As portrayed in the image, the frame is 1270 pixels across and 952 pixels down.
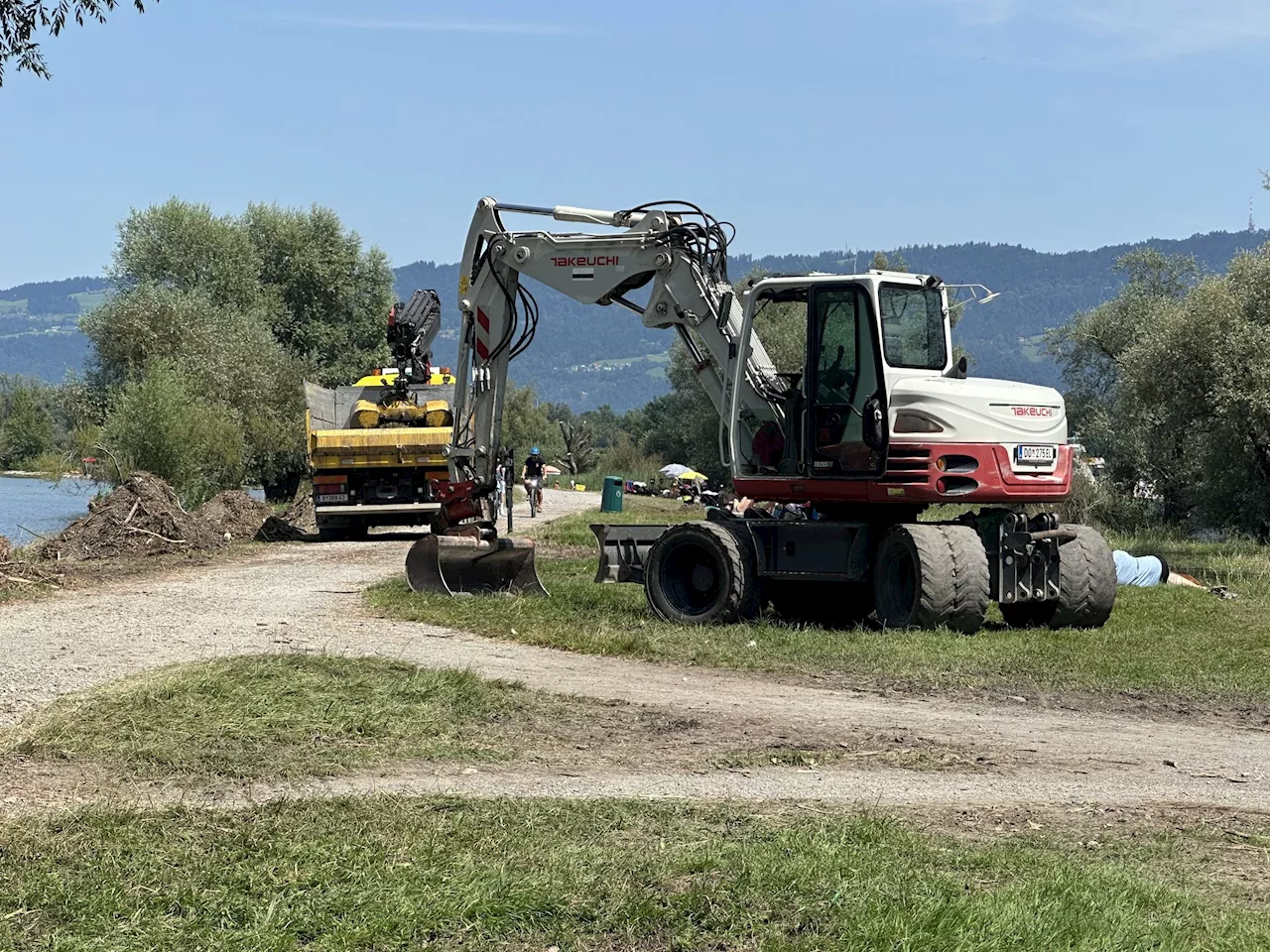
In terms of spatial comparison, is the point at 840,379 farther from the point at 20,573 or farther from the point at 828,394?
the point at 20,573

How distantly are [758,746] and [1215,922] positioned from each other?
385 cm

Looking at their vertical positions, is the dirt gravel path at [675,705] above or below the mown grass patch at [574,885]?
below

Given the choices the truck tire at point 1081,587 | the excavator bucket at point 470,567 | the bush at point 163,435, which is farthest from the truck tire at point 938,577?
Answer: the bush at point 163,435

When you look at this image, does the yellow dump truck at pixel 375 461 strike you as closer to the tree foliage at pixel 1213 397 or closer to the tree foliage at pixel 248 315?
the tree foliage at pixel 248 315

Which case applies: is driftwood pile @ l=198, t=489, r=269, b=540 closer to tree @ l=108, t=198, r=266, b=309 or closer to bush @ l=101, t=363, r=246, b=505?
bush @ l=101, t=363, r=246, b=505

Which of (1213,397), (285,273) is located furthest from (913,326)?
(285,273)

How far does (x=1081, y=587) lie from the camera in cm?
1526

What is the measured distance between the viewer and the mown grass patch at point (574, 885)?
5617mm

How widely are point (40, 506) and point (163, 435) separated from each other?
15997 mm

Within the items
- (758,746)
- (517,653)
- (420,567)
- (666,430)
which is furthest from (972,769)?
(666,430)

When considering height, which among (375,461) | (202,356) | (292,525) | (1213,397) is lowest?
(292,525)

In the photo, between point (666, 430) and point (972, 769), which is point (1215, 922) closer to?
point (972, 769)

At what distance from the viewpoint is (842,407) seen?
15094 mm

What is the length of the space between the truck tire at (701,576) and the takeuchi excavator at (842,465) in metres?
0.02
